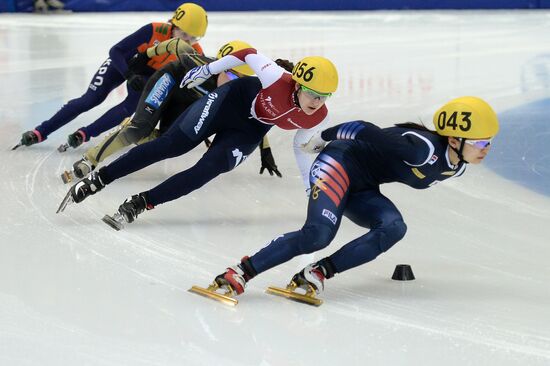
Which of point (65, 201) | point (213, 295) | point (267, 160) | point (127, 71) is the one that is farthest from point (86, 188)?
point (127, 71)

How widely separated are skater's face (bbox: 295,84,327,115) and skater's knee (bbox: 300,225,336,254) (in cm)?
77

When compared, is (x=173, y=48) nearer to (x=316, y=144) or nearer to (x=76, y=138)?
(x=76, y=138)

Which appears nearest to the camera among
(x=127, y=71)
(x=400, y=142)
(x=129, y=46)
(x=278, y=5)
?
(x=400, y=142)

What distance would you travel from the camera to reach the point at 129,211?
5.08 metres

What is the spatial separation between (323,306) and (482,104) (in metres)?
1.03

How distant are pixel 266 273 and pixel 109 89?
3207mm

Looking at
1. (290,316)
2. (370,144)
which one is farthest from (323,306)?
(370,144)

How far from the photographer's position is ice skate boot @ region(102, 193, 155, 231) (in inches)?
200

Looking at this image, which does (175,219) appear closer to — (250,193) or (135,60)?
(250,193)

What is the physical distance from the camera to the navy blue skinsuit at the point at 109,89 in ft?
22.6

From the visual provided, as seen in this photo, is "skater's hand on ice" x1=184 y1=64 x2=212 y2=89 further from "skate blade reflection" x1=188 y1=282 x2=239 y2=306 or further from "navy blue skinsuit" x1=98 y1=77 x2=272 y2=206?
"skate blade reflection" x1=188 y1=282 x2=239 y2=306

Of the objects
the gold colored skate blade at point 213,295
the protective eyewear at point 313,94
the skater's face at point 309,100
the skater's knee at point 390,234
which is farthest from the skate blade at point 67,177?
the skater's knee at point 390,234

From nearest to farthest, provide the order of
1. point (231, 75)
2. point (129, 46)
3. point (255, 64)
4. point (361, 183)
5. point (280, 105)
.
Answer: point (361, 183), point (280, 105), point (255, 64), point (231, 75), point (129, 46)

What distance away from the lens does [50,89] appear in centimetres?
962
